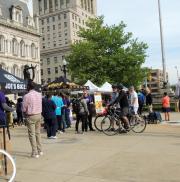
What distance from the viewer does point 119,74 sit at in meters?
54.1

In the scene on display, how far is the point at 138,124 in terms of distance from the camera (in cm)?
1650

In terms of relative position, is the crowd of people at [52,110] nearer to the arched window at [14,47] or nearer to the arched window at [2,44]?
the arched window at [2,44]

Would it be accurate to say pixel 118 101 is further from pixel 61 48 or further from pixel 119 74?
pixel 61 48

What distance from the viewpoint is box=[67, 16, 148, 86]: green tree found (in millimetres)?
52688

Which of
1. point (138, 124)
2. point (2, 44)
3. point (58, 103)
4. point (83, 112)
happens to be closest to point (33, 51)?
point (2, 44)

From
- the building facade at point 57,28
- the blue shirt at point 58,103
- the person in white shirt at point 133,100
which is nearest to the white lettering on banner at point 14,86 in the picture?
the blue shirt at point 58,103

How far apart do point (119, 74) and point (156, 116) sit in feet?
110

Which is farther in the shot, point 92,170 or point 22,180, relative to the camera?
point 92,170

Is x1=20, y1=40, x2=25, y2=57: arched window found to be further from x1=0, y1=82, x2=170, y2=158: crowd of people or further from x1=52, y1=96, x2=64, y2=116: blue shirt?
x1=52, y1=96, x2=64, y2=116: blue shirt

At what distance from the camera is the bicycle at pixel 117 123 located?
16.0 metres

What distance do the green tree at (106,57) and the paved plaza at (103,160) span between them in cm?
3809

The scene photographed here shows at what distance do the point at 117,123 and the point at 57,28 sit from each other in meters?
127

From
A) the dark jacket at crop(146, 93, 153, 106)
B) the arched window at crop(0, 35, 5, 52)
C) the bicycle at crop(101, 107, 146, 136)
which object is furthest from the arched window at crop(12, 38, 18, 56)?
the bicycle at crop(101, 107, 146, 136)

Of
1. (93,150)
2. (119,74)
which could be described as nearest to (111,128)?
(93,150)
